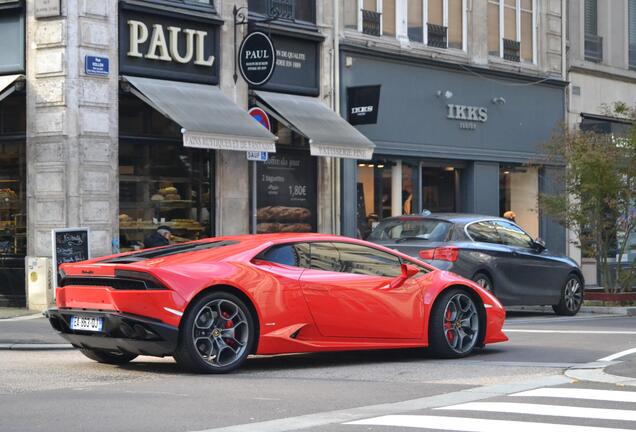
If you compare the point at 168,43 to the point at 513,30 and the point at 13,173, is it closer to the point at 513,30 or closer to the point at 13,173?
the point at 13,173

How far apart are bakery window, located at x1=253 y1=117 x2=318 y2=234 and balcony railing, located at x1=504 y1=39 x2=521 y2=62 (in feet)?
25.8

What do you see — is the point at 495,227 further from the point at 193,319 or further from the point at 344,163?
the point at 193,319

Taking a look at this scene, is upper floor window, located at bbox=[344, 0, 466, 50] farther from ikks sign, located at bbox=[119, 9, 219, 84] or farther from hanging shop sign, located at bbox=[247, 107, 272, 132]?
hanging shop sign, located at bbox=[247, 107, 272, 132]

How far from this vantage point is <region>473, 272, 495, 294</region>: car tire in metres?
18.4

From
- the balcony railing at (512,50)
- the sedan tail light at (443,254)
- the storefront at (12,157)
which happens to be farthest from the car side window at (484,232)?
the balcony railing at (512,50)

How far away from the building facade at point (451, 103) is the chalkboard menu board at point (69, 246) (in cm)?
706

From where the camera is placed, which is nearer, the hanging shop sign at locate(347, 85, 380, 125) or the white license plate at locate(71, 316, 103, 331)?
the white license plate at locate(71, 316, 103, 331)

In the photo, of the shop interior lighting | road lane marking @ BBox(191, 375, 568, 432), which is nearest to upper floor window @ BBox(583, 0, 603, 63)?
the shop interior lighting

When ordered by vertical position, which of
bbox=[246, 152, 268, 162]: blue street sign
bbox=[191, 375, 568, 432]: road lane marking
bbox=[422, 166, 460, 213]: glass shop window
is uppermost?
bbox=[246, 152, 268, 162]: blue street sign

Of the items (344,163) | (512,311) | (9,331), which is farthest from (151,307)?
(344,163)

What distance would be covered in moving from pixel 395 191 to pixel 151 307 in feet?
55.0

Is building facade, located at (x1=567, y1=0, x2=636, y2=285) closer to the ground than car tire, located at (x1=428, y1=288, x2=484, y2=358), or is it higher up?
higher up

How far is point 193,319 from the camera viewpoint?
10.6m

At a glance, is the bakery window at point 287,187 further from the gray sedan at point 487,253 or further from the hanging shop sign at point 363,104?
the gray sedan at point 487,253
